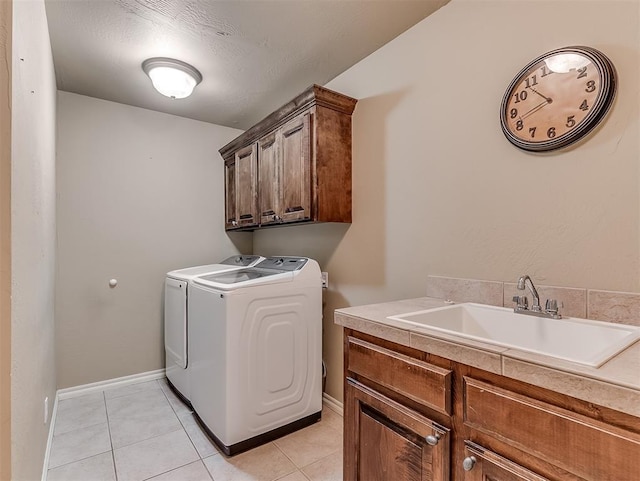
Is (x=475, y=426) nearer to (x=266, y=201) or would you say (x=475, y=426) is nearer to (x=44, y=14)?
(x=266, y=201)

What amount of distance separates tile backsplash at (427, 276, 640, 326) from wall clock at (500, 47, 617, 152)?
566 mm

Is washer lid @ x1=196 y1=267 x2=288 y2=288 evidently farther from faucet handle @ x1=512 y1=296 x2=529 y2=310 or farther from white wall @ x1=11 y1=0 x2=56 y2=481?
faucet handle @ x1=512 y1=296 x2=529 y2=310

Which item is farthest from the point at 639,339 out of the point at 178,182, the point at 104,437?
the point at 178,182

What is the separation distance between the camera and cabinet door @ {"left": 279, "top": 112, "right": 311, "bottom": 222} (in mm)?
2135

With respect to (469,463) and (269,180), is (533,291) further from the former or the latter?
(269,180)

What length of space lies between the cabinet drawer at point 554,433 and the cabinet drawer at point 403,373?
7cm

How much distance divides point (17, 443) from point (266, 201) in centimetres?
189

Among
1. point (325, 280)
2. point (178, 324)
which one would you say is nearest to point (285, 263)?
point (325, 280)

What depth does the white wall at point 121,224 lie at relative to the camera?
2652mm

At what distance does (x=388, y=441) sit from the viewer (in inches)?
45.1

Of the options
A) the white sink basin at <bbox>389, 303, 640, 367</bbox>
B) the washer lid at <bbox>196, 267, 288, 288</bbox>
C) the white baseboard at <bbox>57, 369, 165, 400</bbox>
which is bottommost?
the white baseboard at <bbox>57, 369, 165, 400</bbox>

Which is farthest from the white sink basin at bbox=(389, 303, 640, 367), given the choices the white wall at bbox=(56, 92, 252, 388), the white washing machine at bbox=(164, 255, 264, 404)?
the white wall at bbox=(56, 92, 252, 388)

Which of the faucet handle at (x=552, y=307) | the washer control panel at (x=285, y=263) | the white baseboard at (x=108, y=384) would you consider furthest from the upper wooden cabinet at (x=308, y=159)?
the white baseboard at (x=108, y=384)

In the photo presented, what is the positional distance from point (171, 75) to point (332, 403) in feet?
8.34
